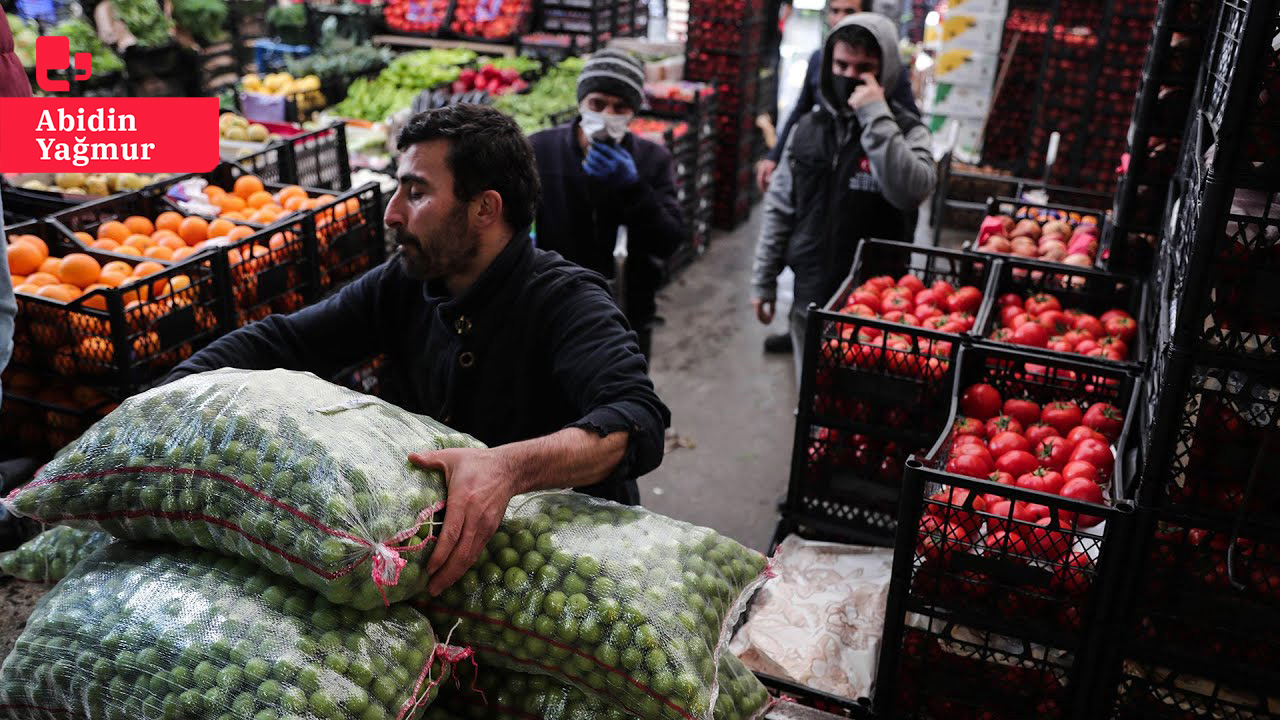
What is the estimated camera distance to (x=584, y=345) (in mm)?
1931

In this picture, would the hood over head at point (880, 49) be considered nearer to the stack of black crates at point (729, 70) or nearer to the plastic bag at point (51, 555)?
the plastic bag at point (51, 555)

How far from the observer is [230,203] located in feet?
12.5

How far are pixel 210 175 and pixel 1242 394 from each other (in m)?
3.73

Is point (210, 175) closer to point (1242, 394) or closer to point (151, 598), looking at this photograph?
point (151, 598)

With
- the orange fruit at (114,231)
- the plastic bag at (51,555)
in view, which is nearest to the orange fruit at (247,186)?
the orange fruit at (114,231)

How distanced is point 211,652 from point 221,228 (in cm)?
249

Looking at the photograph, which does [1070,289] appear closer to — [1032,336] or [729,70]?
[1032,336]

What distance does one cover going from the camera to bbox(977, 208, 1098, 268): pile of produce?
3867 mm

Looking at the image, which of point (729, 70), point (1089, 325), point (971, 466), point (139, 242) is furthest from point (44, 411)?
point (729, 70)

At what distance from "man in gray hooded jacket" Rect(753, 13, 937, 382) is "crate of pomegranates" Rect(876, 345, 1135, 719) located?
5.51ft

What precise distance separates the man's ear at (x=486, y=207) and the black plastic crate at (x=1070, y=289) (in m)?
1.72

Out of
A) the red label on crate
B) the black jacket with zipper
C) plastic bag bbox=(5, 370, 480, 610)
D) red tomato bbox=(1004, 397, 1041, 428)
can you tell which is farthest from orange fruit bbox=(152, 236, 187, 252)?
red tomato bbox=(1004, 397, 1041, 428)

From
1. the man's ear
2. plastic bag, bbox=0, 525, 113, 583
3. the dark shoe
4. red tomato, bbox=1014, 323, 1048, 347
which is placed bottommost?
the dark shoe

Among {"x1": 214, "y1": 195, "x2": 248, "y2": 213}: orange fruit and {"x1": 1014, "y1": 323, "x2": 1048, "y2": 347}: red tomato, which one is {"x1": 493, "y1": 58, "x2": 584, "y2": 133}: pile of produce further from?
{"x1": 1014, "y1": 323, "x2": 1048, "y2": 347}: red tomato
